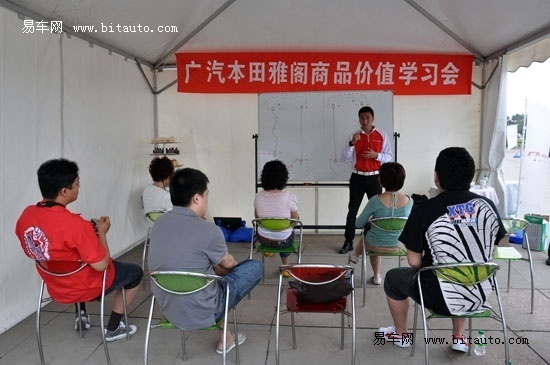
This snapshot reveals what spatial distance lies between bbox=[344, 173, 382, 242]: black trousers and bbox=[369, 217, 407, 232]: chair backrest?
1.42m

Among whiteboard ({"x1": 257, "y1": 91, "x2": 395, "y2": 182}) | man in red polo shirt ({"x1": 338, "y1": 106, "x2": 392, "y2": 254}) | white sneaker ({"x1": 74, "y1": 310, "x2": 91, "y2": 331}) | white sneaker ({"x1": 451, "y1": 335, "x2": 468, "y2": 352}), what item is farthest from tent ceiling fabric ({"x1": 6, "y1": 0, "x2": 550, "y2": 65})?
white sneaker ({"x1": 451, "y1": 335, "x2": 468, "y2": 352})

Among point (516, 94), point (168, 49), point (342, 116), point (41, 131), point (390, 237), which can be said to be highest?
point (168, 49)

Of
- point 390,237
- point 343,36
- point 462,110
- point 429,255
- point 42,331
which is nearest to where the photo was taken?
point 429,255

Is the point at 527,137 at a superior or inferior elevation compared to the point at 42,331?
superior

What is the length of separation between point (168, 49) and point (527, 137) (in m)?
4.46

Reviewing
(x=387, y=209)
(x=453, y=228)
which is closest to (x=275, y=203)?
(x=387, y=209)

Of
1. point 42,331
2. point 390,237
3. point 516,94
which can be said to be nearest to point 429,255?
point 390,237

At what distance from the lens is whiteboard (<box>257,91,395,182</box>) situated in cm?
476

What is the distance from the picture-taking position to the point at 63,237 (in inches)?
78.2

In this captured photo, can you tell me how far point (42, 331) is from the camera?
8.64 feet

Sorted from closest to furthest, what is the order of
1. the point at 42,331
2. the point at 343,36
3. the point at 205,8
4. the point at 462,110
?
1. the point at 42,331
2. the point at 205,8
3. the point at 343,36
4. the point at 462,110

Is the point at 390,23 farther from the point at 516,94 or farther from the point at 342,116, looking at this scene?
the point at 516,94

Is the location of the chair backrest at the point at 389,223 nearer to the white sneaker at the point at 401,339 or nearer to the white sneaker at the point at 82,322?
the white sneaker at the point at 401,339

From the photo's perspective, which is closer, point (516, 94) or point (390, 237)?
point (390, 237)
